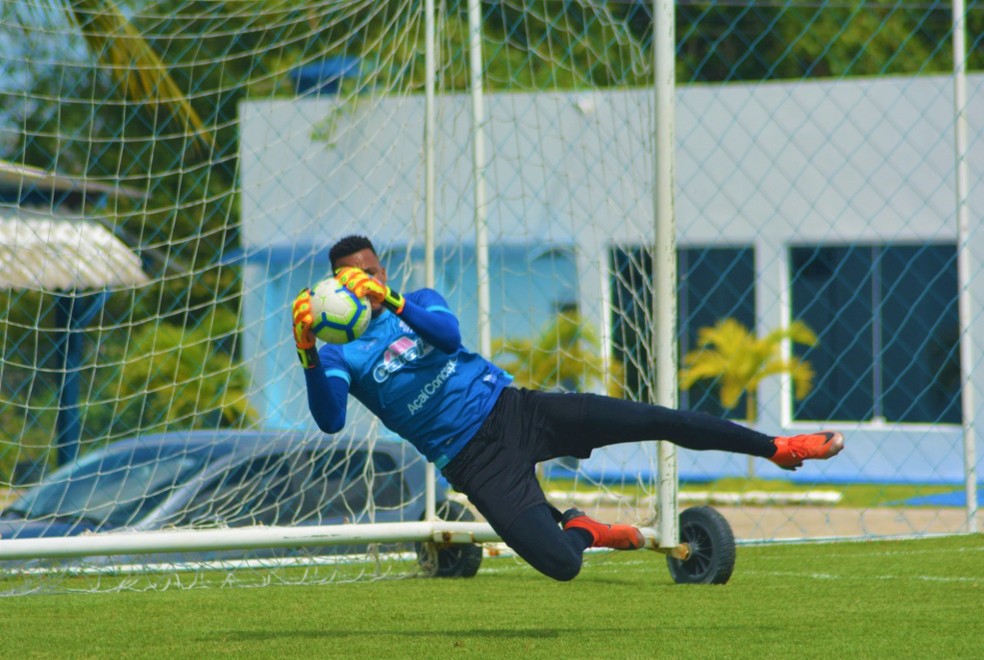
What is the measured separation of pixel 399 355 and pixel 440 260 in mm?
7679

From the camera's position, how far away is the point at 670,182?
853 centimetres

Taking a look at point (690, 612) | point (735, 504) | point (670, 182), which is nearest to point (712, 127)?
point (735, 504)

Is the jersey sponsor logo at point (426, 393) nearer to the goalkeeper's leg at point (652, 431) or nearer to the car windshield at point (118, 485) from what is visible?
the goalkeeper's leg at point (652, 431)

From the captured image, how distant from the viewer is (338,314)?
5949 mm

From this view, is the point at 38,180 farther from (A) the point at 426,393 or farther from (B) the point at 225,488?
(A) the point at 426,393

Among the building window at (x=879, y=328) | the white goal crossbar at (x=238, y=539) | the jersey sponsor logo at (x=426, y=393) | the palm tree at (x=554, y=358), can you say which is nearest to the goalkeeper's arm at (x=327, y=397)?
the jersey sponsor logo at (x=426, y=393)

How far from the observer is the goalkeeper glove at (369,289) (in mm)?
5996

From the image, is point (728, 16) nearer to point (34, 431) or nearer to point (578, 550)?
point (34, 431)

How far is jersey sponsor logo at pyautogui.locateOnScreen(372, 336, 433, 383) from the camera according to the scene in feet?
21.6

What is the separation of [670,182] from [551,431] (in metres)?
2.39

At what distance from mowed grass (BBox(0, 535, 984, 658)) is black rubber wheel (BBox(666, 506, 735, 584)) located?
0.46 ft

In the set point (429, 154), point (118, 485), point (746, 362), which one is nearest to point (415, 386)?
point (429, 154)

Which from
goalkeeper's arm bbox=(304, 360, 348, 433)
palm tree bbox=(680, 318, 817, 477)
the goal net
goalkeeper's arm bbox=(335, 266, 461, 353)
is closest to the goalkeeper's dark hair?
goalkeeper's arm bbox=(335, 266, 461, 353)

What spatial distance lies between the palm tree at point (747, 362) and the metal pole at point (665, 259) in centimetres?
918
